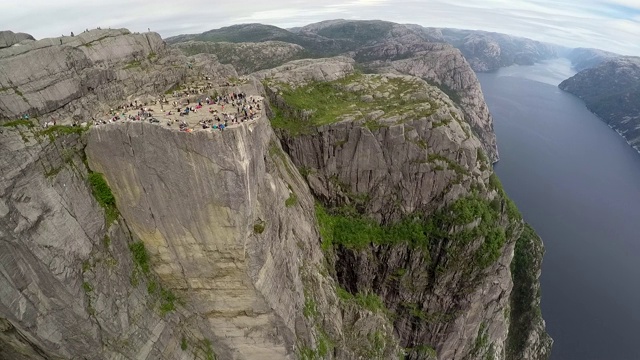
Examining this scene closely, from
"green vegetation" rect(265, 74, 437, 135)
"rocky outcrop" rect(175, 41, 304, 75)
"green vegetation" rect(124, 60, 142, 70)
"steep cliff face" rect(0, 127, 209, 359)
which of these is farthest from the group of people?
"rocky outcrop" rect(175, 41, 304, 75)

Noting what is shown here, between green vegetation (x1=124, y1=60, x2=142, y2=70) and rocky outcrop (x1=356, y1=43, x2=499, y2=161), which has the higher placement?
green vegetation (x1=124, y1=60, x2=142, y2=70)

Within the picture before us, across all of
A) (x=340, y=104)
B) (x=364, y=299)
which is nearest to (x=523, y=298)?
(x=364, y=299)

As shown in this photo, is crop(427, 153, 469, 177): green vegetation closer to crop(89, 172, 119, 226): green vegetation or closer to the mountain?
the mountain

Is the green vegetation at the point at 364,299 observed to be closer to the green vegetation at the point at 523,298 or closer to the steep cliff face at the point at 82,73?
the steep cliff face at the point at 82,73

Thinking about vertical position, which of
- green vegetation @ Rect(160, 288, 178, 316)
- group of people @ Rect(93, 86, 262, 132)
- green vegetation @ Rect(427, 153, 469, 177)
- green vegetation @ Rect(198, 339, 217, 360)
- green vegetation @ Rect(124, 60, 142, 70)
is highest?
green vegetation @ Rect(124, 60, 142, 70)

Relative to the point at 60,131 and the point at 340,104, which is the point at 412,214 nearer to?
the point at 340,104

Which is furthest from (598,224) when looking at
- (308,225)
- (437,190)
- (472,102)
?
(308,225)
